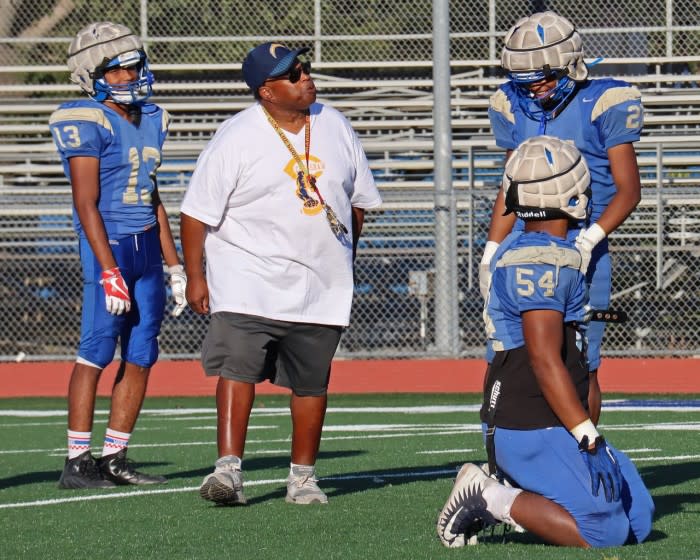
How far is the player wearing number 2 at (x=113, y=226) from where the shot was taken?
6082 mm

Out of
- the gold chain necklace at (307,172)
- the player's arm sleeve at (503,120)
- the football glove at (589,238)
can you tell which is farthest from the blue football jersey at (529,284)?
the gold chain necklace at (307,172)

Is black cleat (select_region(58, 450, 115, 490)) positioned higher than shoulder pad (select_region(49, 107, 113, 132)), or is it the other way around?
shoulder pad (select_region(49, 107, 113, 132))

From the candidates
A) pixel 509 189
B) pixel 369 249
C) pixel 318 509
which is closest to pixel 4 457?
pixel 318 509

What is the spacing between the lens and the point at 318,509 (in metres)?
5.25

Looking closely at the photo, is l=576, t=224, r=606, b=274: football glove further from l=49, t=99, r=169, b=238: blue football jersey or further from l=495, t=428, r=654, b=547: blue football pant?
l=49, t=99, r=169, b=238: blue football jersey

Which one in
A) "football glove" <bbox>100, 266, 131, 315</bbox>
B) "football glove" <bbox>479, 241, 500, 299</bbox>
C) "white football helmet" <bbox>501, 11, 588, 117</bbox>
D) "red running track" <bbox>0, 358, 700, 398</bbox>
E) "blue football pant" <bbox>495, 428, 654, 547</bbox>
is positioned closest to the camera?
"blue football pant" <bbox>495, 428, 654, 547</bbox>

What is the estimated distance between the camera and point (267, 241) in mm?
5387

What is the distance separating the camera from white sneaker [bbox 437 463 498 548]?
4320 millimetres

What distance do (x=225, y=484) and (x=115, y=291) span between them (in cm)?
117

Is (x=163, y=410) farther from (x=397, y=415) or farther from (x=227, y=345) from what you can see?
(x=227, y=345)

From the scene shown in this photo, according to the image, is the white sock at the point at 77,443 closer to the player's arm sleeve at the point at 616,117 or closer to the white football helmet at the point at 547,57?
the white football helmet at the point at 547,57

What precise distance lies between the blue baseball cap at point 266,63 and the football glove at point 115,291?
106 centimetres

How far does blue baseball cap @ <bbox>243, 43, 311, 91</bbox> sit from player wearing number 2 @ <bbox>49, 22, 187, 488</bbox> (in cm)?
94

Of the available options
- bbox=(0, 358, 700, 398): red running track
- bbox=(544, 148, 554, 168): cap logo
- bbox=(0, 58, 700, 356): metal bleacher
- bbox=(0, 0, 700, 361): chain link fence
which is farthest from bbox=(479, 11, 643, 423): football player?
bbox=(0, 0, 700, 361): chain link fence
